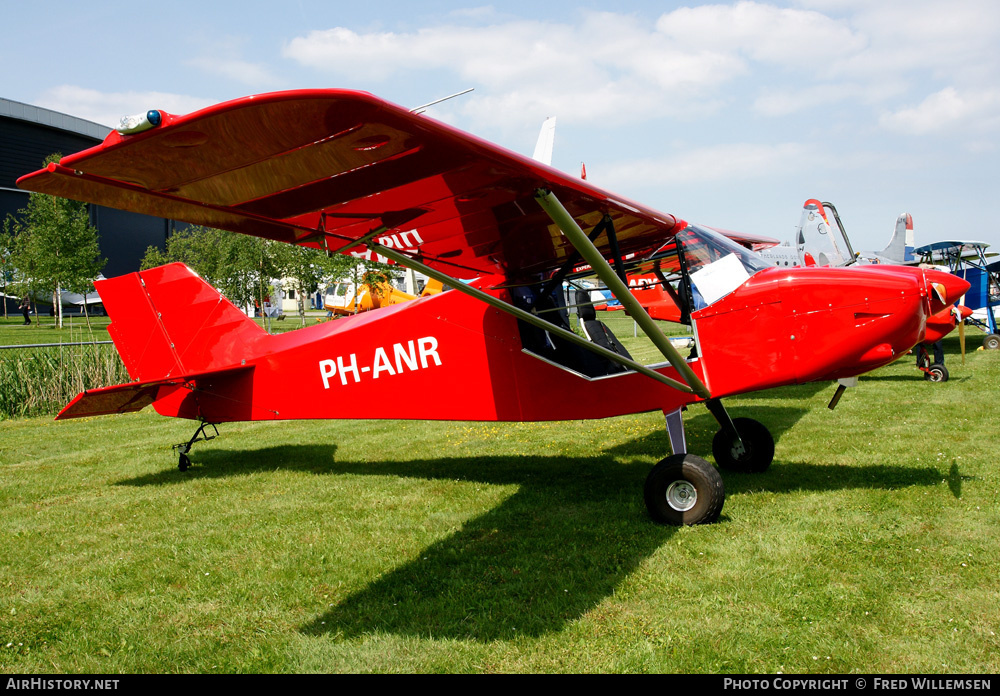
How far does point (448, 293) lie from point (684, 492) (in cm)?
258

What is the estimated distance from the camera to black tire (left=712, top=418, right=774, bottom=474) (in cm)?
605

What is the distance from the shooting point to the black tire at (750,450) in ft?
19.9

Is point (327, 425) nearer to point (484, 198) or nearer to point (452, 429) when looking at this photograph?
point (452, 429)

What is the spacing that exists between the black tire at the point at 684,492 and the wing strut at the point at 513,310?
23.6 inches

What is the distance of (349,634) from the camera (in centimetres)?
330

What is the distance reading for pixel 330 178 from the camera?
3309mm

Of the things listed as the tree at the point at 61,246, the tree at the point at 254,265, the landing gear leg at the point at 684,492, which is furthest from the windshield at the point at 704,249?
the tree at the point at 61,246

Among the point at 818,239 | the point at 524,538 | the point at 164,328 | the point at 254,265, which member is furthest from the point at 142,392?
the point at 254,265

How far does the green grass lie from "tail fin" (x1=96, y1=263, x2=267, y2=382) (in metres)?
1.18

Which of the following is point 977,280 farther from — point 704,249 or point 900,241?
point 704,249

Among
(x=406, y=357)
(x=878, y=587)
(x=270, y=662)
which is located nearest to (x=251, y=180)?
(x=270, y=662)

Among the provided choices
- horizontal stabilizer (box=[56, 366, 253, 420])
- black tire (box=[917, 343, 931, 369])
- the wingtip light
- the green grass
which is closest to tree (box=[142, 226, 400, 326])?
black tire (box=[917, 343, 931, 369])

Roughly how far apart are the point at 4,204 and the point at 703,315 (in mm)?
56527

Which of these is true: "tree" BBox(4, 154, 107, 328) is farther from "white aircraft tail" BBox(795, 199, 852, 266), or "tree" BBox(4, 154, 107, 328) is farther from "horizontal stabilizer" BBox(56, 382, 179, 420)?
"white aircraft tail" BBox(795, 199, 852, 266)
